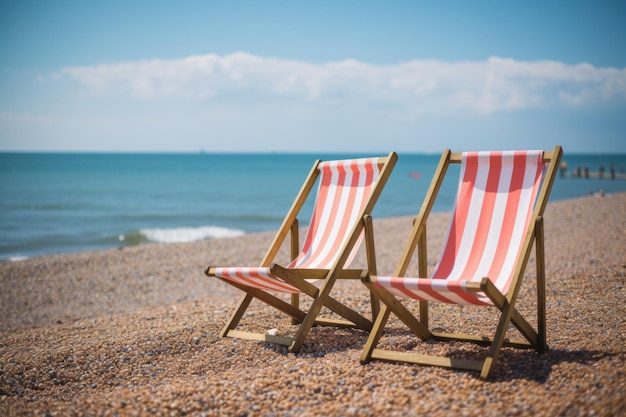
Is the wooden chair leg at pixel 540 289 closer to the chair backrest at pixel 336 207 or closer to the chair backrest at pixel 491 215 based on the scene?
the chair backrest at pixel 491 215

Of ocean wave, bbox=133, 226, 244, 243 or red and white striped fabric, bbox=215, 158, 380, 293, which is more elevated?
red and white striped fabric, bbox=215, 158, 380, 293

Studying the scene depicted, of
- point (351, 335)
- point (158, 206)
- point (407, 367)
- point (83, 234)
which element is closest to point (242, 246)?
point (83, 234)

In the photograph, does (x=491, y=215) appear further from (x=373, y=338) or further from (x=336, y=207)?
(x=336, y=207)

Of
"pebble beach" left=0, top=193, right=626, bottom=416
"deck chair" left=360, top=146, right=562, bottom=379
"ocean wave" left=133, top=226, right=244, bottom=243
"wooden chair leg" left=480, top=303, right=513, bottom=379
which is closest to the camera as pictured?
"pebble beach" left=0, top=193, right=626, bottom=416

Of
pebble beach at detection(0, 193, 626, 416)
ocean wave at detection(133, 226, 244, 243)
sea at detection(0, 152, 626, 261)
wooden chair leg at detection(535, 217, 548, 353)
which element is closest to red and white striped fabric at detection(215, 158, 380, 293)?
pebble beach at detection(0, 193, 626, 416)

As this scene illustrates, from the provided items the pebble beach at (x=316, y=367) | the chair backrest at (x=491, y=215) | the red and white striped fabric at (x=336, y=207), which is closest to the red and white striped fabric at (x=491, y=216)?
the chair backrest at (x=491, y=215)

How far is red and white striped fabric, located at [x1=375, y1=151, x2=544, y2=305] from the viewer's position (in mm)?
3420

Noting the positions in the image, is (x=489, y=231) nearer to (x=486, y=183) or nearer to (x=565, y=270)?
(x=486, y=183)

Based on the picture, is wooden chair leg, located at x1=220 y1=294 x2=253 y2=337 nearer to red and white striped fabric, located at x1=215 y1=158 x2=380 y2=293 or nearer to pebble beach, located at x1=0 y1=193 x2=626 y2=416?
pebble beach, located at x1=0 y1=193 x2=626 y2=416

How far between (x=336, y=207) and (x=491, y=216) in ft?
3.99

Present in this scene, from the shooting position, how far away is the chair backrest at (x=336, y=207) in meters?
4.21

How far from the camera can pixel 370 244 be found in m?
3.87

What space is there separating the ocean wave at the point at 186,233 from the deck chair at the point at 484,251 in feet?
41.7

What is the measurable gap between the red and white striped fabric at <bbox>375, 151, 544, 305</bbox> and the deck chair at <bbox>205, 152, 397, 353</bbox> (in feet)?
1.75
